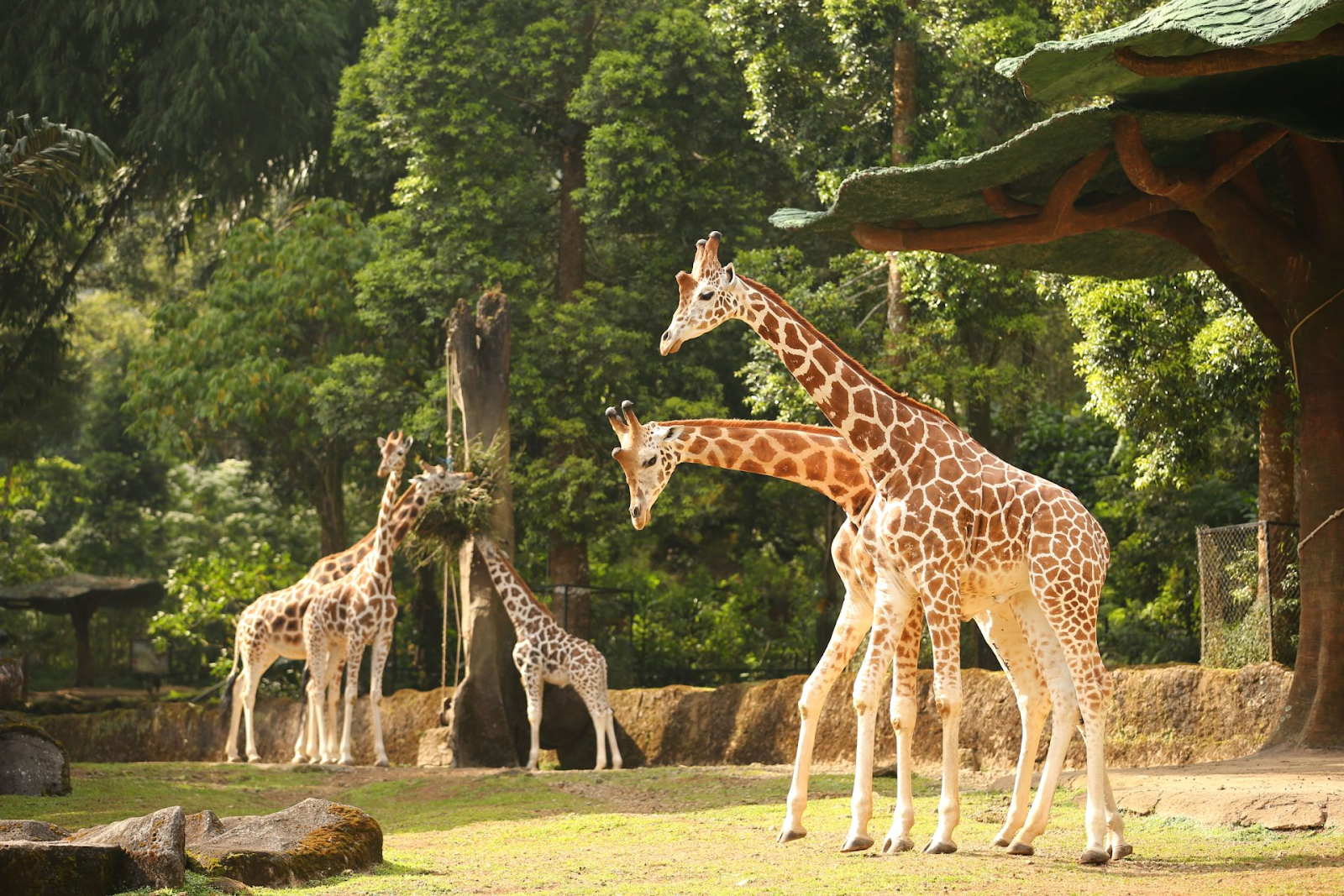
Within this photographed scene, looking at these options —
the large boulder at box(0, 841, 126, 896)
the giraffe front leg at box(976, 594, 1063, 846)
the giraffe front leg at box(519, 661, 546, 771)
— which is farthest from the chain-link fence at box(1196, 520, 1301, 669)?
the large boulder at box(0, 841, 126, 896)

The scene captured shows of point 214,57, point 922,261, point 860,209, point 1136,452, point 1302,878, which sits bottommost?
point 1302,878

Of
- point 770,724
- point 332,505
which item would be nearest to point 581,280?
point 332,505

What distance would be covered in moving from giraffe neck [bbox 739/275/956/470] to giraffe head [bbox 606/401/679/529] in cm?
104

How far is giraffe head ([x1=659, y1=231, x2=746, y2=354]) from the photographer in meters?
10.4

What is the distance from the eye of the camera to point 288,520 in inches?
1412

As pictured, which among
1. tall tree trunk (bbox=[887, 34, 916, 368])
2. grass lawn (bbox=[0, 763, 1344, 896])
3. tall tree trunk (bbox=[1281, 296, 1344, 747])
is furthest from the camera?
tall tree trunk (bbox=[887, 34, 916, 368])

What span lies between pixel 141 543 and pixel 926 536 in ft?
98.2

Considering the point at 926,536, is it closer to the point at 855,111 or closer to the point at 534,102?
the point at 855,111

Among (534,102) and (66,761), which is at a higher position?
(534,102)

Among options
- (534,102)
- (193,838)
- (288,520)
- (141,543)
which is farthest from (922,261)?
(141,543)

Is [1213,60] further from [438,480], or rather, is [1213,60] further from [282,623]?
[282,623]

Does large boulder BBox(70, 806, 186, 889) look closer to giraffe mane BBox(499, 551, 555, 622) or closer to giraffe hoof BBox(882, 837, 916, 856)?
giraffe hoof BBox(882, 837, 916, 856)

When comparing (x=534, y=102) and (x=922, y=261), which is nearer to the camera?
(x=922, y=261)

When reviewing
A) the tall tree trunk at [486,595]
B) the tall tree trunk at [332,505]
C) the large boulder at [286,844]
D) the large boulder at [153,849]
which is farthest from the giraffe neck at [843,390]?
the tall tree trunk at [332,505]
